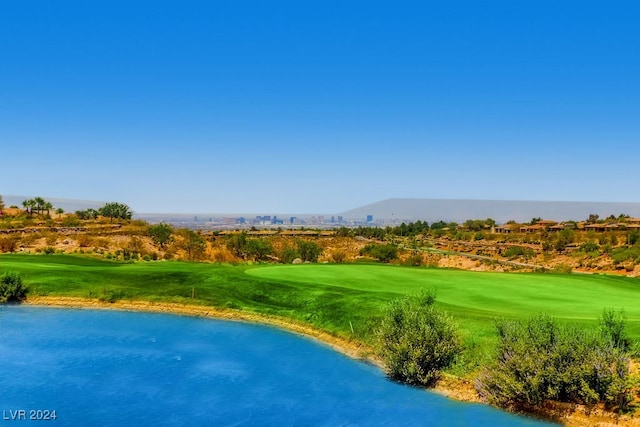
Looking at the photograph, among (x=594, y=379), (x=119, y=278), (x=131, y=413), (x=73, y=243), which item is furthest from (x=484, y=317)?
(x=73, y=243)

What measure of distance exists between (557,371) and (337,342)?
11623 millimetres

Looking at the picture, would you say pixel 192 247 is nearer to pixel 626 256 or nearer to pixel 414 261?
pixel 414 261

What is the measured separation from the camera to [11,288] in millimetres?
33594

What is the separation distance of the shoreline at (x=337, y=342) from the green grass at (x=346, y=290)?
2.04 feet

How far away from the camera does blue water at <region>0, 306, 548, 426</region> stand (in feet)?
54.2

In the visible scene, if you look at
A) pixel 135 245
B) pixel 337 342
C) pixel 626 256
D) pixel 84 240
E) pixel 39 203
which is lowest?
pixel 337 342

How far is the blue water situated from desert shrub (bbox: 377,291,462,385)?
2.32ft

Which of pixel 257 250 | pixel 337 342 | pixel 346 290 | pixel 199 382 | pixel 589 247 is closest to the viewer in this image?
pixel 199 382

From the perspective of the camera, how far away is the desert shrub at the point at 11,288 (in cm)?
3350

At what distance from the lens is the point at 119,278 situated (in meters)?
37.0

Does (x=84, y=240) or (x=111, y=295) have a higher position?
(x=84, y=240)

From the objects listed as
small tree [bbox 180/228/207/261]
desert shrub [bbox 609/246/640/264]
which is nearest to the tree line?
small tree [bbox 180/228/207/261]

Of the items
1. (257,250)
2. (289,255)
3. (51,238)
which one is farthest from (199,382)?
(51,238)

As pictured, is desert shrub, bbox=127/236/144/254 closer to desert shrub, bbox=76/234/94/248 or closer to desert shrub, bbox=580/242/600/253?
desert shrub, bbox=76/234/94/248
